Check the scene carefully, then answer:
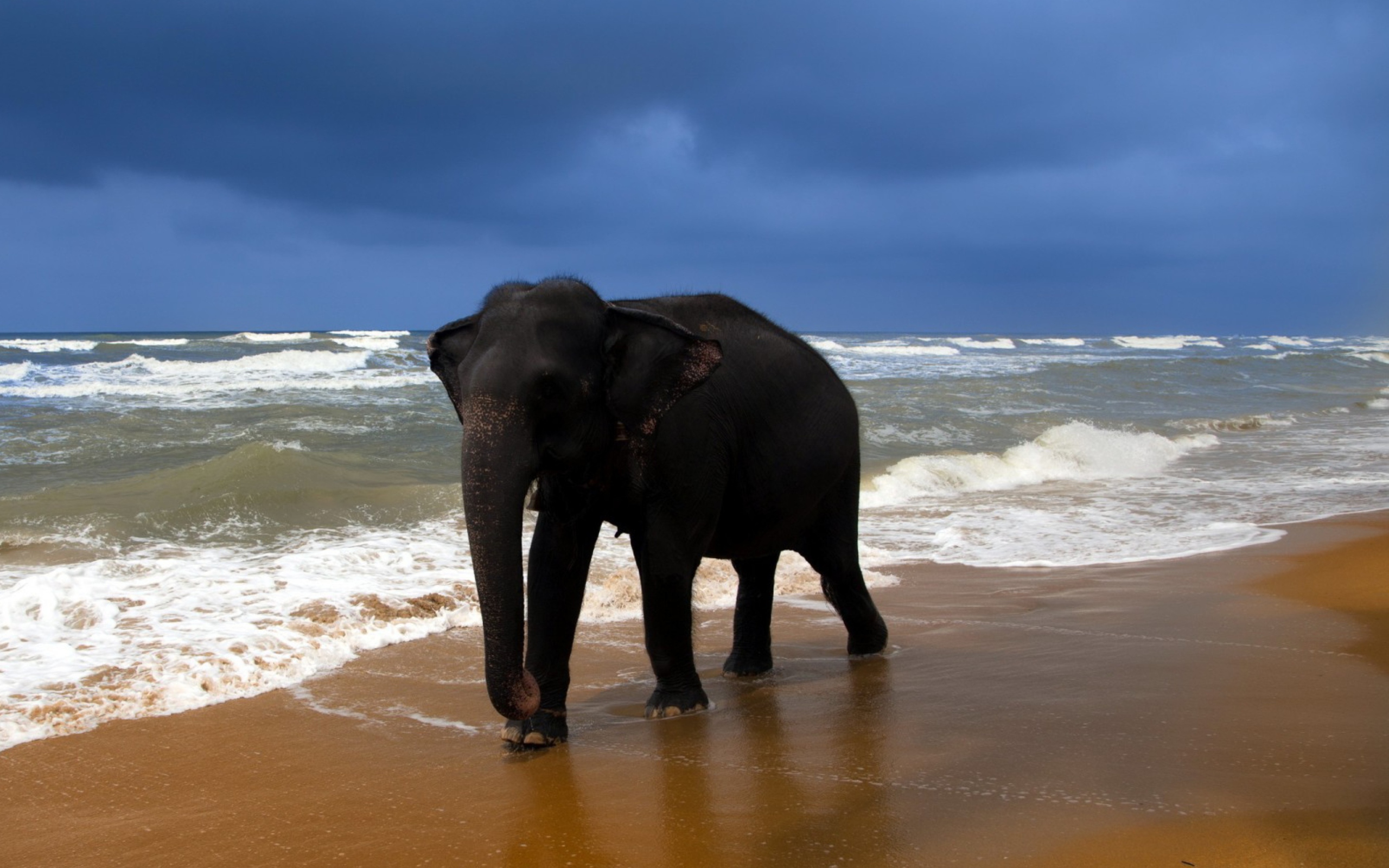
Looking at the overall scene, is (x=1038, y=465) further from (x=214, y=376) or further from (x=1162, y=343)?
(x=1162, y=343)

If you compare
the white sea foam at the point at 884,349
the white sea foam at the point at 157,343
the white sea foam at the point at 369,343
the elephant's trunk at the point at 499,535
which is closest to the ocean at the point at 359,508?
the elephant's trunk at the point at 499,535

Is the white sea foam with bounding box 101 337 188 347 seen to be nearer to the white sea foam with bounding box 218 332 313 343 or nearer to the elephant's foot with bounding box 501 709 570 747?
the white sea foam with bounding box 218 332 313 343

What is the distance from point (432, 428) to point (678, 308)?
16.4 m

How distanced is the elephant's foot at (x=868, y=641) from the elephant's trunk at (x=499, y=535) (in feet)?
8.56

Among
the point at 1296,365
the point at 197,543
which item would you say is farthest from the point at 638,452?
the point at 1296,365

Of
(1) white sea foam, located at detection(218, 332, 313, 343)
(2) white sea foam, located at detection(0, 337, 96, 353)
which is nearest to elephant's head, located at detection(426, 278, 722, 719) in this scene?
(2) white sea foam, located at detection(0, 337, 96, 353)

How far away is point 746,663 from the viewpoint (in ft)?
19.4

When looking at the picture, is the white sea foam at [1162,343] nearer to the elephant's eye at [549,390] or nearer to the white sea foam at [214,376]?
the white sea foam at [214,376]

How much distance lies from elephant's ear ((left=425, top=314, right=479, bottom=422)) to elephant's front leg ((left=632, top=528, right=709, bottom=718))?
3.10 feet

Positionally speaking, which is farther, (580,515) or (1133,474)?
(1133,474)

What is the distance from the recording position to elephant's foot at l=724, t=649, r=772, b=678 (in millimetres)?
5895

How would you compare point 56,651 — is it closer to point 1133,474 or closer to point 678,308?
point 678,308

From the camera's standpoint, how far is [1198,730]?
4.30 m

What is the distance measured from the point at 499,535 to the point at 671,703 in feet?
5.01
